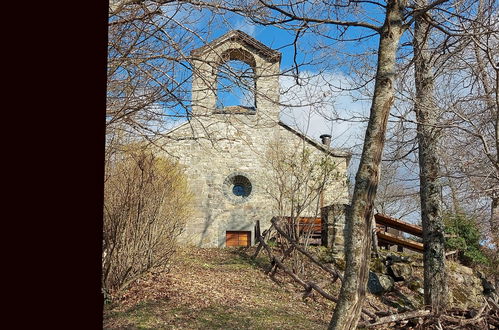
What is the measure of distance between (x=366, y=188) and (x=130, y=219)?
4.77 metres

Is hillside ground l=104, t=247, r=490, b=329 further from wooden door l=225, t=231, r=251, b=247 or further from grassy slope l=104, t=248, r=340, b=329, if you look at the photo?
wooden door l=225, t=231, r=251, b=247

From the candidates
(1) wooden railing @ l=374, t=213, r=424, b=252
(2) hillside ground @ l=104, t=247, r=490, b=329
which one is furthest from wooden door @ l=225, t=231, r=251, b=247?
(2) hillside ground @ l=104, t=247, r=490, b=329

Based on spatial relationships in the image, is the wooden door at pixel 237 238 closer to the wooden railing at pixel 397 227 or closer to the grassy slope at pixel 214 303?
the wooden railing at pixel 397 227

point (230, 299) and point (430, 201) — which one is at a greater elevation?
point (430, 201)

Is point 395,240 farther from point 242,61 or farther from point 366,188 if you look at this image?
point 366,188

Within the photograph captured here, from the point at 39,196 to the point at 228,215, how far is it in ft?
60.3

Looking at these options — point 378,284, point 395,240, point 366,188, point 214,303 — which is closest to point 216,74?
point 366,188

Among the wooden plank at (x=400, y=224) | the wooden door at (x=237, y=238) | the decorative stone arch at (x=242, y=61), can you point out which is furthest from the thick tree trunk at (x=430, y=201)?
the wooden door at (x=237, y=238)

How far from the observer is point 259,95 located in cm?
577

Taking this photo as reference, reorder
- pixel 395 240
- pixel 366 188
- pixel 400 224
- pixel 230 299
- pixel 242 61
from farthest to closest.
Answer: pixel 400 224 < pixel 395 240 < pixel 230 299 < pixel 242 61 < pixel 366 188

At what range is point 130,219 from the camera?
7.90m

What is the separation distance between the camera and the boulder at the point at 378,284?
10.6 meters

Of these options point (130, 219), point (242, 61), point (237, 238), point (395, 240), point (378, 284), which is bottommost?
point (378, 284)

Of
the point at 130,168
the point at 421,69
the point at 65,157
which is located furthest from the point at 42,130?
the point at 421,69
